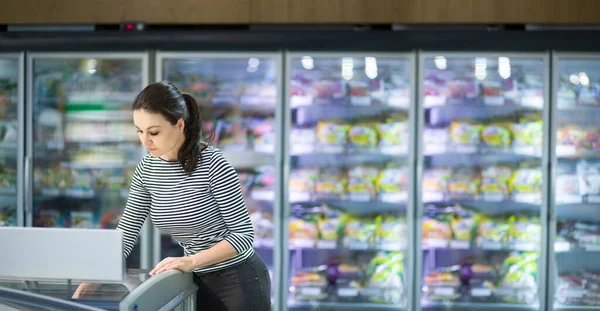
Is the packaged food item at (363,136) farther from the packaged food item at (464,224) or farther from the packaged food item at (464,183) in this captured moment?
the packaged food item at (464,224)

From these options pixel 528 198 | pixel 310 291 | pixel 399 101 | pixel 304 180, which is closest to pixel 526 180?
pixel 528 198

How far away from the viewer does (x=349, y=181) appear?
411 cm

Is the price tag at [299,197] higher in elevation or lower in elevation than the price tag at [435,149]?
lower

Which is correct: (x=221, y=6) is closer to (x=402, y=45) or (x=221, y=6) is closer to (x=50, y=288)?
(x=402, y=45)

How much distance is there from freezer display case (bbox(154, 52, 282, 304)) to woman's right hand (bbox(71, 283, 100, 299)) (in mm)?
2364

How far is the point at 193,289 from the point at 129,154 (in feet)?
7.83

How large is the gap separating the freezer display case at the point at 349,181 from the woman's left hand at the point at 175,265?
6.95ft

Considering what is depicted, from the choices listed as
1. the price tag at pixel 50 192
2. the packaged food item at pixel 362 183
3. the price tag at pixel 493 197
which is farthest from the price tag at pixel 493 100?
the price tag at pixel 50 192

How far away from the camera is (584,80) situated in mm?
4008

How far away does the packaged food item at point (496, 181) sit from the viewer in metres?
4.01

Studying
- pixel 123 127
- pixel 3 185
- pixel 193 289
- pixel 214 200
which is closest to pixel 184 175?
pixel 214 200

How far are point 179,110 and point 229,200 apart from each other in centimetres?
30

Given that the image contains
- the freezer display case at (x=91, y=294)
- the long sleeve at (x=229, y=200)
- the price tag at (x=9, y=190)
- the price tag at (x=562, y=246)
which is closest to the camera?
the freezer display case at (x=91, y=294)

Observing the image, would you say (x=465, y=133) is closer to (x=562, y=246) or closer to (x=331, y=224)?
(x=562, y=246)
